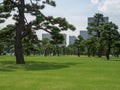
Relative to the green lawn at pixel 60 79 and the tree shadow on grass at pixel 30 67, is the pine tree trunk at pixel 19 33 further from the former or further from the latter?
the green lawn at pixel 60 79

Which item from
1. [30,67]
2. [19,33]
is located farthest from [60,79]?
[19,33]

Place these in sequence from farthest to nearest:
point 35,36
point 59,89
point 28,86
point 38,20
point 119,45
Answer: point 119,45 < point 35,36 < point 38,20 < point 28,86 < point 59,89

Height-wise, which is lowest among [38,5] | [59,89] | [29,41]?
[59,89]

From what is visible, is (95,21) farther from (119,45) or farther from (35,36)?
(35,36)

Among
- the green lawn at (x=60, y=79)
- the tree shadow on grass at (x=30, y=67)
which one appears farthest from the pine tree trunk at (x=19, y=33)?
the green lawn at (x=60, y=79)

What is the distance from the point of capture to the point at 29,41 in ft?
164

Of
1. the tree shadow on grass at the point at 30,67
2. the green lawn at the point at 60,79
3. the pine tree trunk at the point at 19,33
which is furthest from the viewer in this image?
the pine tree trunk at the point at 19,33

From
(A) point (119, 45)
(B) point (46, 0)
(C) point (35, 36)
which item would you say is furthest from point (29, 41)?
(A) point (119, 45)

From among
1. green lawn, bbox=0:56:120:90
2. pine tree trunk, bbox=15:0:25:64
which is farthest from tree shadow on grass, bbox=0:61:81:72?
pine tree trunk, bbox=15:0:25:64

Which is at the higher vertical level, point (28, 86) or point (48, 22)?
point (48, 22)

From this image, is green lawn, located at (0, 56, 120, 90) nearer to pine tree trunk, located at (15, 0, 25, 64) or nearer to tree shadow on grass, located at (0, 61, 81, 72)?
tree shadow on grass, located at (0, 61, 81, 72)

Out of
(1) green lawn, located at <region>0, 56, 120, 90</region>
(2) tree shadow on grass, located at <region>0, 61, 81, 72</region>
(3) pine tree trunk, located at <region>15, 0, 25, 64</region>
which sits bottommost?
(1) green lawn, located at <region>0, 56, 120, 90</region>

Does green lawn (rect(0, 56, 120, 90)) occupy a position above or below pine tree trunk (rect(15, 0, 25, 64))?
below

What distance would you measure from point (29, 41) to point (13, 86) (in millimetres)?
33866
